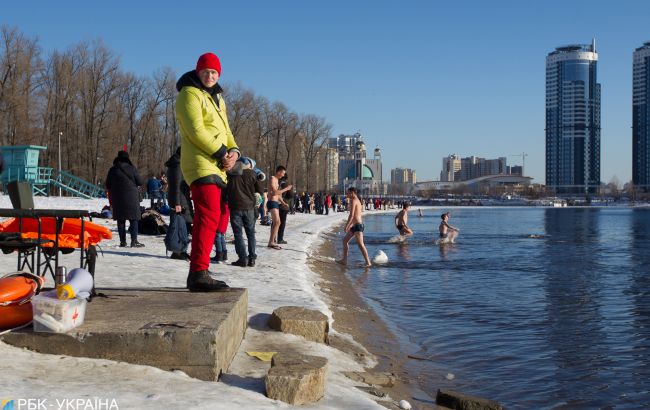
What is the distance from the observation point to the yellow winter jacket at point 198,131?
5.51m

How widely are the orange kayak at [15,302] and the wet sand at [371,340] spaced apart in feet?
7.77

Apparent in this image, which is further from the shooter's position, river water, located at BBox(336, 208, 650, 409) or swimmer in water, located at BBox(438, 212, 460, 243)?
swimmer in water, located at BBox(438, 212, 460, 243)

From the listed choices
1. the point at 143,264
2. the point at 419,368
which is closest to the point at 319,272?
the point at 143,264

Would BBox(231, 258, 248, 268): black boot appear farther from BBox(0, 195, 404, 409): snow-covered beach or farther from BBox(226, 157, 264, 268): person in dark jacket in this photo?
BBox(0, 195, 404, 409): snow-covered beach

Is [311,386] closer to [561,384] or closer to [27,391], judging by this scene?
[27,391]

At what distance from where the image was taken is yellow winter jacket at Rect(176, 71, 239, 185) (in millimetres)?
5512

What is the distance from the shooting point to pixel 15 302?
4.51 meters

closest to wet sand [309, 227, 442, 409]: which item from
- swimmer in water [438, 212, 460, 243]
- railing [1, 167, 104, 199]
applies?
swimmer in water [438, 212, 460, 243]

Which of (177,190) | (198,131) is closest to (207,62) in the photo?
(198,131)

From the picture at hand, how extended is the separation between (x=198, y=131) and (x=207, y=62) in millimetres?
606

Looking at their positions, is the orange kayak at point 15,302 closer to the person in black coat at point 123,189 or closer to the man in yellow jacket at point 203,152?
the man in yellow jacket at point 203,152

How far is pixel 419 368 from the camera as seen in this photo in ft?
20.7

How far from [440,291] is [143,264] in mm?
4639

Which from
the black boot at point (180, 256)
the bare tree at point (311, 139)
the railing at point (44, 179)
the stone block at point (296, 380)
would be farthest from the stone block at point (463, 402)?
the bare tree at point (311, 139)
